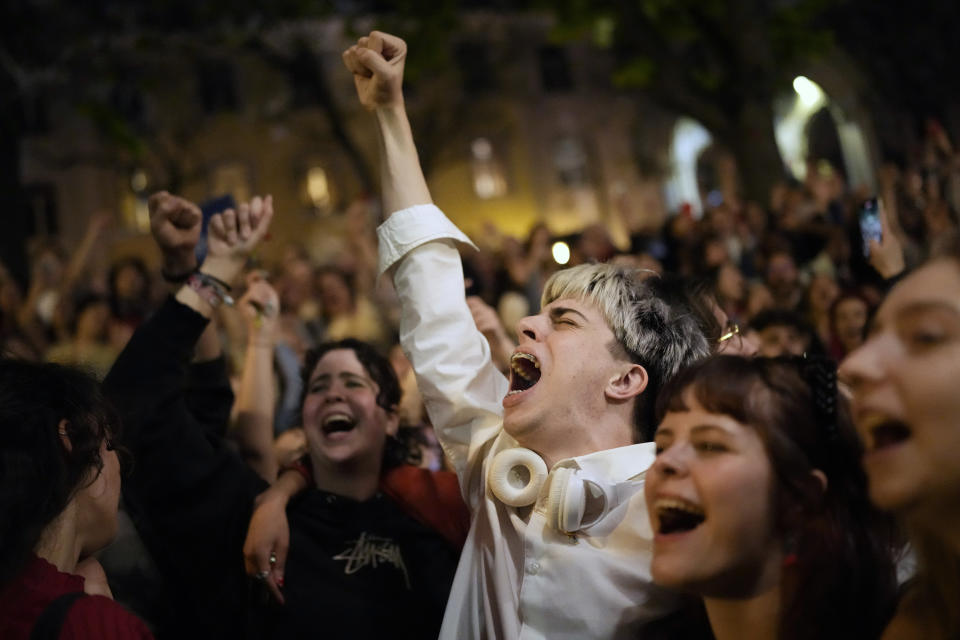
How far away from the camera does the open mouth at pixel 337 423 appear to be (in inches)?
132

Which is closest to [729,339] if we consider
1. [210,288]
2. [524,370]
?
[524,370]

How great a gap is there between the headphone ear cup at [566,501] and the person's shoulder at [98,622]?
101 cm

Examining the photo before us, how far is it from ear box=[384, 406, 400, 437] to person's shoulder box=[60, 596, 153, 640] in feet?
5.13

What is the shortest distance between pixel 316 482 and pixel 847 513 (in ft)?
6.44

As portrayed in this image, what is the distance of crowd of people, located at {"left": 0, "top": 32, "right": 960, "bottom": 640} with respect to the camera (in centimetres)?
187

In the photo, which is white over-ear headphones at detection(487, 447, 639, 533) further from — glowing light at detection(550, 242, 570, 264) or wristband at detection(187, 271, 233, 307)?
glowing light at detection(550, 242, 570, 264)

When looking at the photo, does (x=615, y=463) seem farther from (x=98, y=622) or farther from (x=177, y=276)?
(x=177, y=276)

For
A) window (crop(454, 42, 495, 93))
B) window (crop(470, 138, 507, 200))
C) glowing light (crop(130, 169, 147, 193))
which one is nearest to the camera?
glowing light (crop(130, 169, 147, 193))

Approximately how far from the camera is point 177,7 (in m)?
19.5

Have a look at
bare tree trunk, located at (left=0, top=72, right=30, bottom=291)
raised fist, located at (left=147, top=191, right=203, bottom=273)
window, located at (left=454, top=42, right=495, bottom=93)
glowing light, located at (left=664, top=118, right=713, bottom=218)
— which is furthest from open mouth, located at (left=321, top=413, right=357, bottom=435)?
glowing light, located at (left=664, top=118, right=713, bottom=218)

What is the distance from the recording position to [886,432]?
1553mm

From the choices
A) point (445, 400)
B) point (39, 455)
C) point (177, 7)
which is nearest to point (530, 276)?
point (445, 400)

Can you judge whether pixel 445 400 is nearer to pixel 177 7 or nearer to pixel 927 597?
pixel 927 597

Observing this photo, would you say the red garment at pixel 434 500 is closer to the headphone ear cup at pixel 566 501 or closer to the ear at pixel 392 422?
the ear at pixel 392 422
